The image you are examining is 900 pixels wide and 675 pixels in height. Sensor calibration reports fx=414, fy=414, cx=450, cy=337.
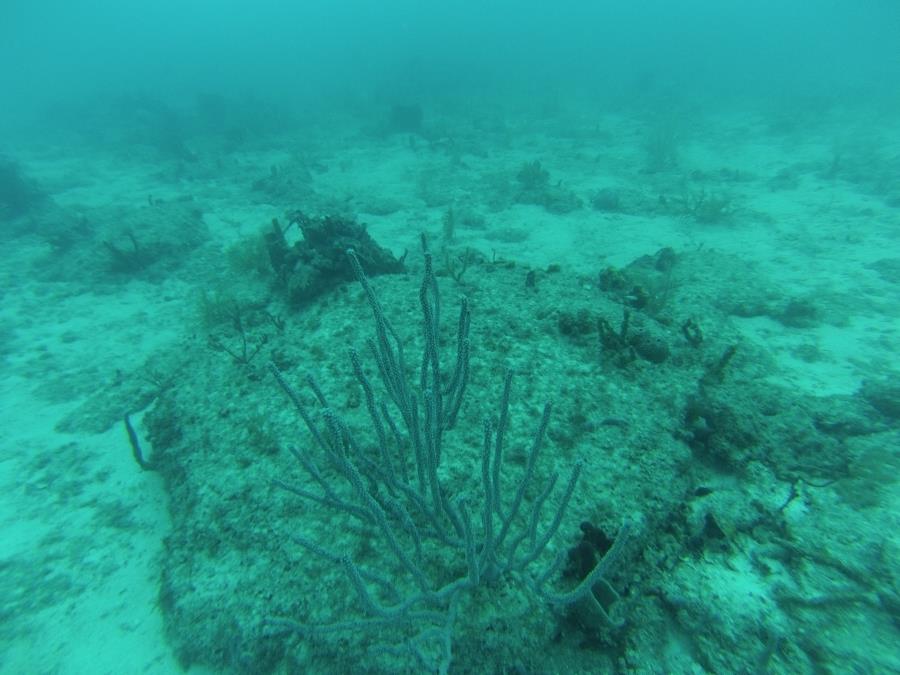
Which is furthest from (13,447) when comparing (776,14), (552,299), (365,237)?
(776,14)

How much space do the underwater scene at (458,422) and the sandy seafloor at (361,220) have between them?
4 cm

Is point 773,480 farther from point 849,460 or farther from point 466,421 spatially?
point 466,421

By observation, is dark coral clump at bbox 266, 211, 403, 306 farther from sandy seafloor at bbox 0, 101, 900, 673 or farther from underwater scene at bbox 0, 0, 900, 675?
sandy seafloor at bbox 0, 101, 900, 673

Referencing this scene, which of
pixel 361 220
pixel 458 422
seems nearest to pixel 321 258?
pixel 458 422

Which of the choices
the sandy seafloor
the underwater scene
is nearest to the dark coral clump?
Result: the underwater scene

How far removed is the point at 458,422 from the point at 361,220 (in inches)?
344

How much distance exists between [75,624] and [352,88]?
38.2 metres

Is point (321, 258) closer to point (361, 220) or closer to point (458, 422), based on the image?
point (458, 422)

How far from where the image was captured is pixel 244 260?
854 cm

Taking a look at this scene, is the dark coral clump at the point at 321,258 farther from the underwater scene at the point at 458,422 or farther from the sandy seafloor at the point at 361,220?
the sandy seafloor at the point at 361,220

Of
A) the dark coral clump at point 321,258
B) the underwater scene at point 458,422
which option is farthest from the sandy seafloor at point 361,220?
the dark coral clump at point 321,258

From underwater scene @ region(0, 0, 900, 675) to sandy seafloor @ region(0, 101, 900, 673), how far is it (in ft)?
0.15

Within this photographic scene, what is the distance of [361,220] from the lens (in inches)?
439

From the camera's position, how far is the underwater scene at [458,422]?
8.27ft
